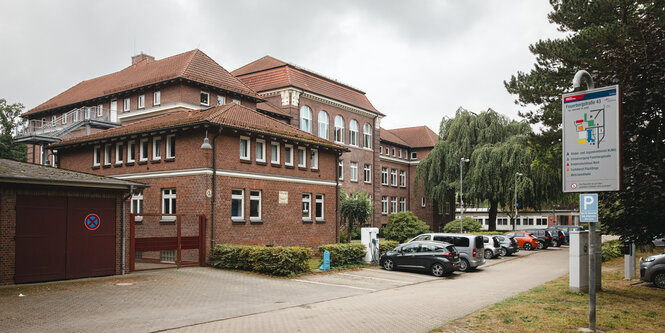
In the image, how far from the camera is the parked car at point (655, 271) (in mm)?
16594

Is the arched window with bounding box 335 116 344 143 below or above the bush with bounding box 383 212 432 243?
above

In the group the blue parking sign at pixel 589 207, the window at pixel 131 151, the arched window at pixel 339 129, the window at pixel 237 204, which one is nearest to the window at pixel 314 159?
the window at pixel 237 204

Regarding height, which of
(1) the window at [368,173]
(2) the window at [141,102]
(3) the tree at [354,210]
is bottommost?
(3) the tree at [354,210]

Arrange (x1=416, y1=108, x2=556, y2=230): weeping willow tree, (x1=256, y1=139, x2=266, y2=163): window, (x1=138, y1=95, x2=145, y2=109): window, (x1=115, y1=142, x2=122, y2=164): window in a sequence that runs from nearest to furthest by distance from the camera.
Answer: (x1=256, y1=139, x2=266, y2=163): window, (x1=115, y1=142, x2=122, y2=164): window, (x1=138, y1=95, x2=145, y2=109): window, (x1=416, y1=108, x2=556, y2=230): weeping willow tree

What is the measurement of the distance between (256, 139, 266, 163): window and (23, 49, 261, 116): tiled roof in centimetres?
1197

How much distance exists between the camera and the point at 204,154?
Answer: 23094 millimetres

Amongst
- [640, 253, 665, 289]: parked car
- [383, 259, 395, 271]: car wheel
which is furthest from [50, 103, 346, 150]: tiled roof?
[640, 253, 665, 289]: parked car

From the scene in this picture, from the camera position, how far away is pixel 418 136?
66.6m

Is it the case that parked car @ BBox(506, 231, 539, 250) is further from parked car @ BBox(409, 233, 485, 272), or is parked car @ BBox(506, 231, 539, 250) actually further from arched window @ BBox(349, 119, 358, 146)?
arched window @ BBox(349, 119, 358, 146)

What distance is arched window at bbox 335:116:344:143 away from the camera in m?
48.1

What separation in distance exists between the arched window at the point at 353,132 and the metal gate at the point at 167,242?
27.0 metres

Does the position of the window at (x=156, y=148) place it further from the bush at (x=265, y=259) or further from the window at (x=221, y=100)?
the window at (x=221, y=100)

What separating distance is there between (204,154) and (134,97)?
1862 cm

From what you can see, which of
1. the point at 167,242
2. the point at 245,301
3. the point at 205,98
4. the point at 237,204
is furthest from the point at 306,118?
the point at 245,301
